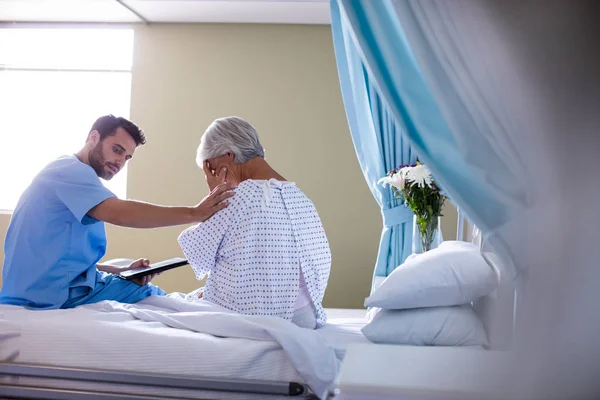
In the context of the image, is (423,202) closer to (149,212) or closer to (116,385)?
(149,212)

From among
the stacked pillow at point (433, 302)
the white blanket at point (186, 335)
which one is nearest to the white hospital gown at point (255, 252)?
the white blanket at point (186, 335)

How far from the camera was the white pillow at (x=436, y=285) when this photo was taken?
5.54 ft

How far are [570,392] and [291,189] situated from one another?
48.0 inches

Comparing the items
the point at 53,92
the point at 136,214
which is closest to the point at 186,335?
the point at 136,214

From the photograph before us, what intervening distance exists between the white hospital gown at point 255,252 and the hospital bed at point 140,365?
258 mm

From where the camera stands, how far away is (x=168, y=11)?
459 cm

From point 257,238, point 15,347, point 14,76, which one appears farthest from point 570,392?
point 14,76

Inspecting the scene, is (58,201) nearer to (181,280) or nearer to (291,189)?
(291,189)

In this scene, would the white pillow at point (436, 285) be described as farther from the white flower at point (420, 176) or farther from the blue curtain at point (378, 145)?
the blue curtain at point (378, 145)

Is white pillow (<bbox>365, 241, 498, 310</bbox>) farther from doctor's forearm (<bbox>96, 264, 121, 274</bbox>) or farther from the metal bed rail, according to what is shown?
doctor's forearm (<bbox>96, 264, 121, 274</bbox>)

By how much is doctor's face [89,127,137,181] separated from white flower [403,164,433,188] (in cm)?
109

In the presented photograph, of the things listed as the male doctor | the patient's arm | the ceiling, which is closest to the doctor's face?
the male doctor

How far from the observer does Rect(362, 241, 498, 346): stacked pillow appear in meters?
1.68

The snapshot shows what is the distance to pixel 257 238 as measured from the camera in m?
2.00
